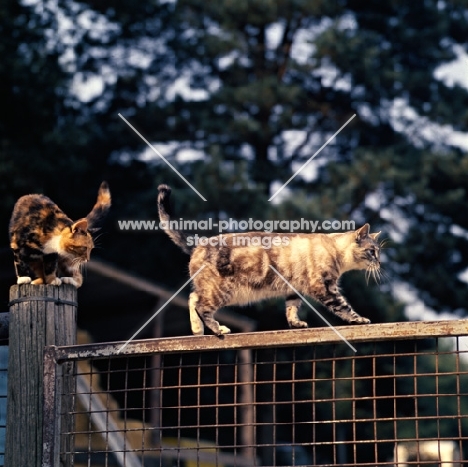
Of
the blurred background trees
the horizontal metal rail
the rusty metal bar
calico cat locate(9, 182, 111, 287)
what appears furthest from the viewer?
the blurred background trees

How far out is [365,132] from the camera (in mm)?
19281

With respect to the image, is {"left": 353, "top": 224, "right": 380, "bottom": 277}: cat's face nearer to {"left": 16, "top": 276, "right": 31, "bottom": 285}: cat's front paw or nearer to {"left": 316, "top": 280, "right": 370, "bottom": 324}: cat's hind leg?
{"left": 316, "top": 280, "right": 370, "bottom": 324}: cat's hind leg

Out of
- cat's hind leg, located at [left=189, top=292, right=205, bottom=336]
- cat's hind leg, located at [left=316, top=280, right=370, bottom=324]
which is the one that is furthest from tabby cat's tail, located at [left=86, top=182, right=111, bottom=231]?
cat's hind leg, located at [left=316, top=280, right=370, bottom=324]

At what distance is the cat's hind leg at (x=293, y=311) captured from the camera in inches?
211

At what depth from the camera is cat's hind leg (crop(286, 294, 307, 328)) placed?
17.6 feet

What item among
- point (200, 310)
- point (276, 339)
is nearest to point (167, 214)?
point (200, 310)

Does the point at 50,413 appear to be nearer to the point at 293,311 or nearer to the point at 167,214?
the point at 167,214

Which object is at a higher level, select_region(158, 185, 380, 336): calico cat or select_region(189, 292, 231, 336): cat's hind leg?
select_region(158, 185, 380, 336): calico cat

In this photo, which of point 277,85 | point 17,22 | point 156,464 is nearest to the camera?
point 156,464

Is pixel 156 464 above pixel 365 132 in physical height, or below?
below

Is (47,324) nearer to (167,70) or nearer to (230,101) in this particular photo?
(230,101)

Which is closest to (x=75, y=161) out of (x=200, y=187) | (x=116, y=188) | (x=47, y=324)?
(x=116, y=188)

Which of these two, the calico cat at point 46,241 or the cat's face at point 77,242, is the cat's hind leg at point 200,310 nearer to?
the calico cat at point 46,241

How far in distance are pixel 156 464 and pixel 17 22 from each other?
32.1 ft
